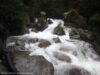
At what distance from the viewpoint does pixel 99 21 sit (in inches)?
536

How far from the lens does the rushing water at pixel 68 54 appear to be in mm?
9461

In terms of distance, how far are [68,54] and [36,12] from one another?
8.63m

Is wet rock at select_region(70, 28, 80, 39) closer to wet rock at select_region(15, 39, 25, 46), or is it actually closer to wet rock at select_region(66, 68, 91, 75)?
wet rock at select_region(15, 39, 25, 46)

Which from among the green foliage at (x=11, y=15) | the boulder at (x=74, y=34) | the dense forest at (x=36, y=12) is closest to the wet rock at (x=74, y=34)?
the boulder at (x=74, y=34)

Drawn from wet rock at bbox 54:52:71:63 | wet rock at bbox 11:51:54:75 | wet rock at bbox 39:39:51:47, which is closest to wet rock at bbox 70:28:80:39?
wet rock at bbox 39:39:51:47

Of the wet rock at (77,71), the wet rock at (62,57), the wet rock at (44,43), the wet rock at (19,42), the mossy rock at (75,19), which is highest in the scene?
the mossy rock at (75,19)

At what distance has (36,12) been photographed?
59.6 feet

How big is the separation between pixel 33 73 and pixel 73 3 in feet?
45.8

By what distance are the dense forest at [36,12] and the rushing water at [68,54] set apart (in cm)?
148

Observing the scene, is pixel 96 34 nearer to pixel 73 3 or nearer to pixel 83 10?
pixel 83 10

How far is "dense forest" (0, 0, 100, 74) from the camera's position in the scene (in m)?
10.8

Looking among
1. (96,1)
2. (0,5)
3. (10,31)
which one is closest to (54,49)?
(10,31)

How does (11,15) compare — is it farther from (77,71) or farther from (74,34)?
(74,34)

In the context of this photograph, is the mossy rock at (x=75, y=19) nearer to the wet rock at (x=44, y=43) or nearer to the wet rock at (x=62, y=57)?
the wet rock at (x=44, y=43)
